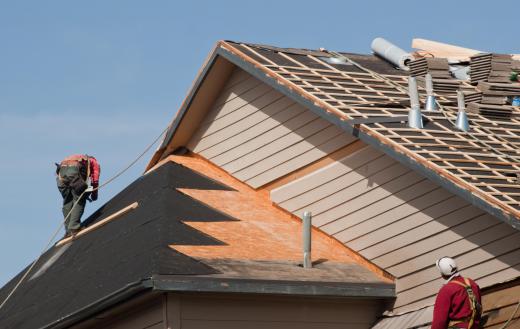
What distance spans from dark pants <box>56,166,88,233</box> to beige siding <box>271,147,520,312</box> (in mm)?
4035

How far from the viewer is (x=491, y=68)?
65.9 ft

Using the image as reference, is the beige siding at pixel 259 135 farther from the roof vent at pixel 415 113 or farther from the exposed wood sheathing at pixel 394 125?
the roof vent at pixel 415 113

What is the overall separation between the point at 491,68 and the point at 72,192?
24.2 feet

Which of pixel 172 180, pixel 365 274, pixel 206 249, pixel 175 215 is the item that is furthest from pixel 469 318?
pixel 172 180

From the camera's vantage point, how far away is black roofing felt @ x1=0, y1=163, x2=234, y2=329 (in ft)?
52.4

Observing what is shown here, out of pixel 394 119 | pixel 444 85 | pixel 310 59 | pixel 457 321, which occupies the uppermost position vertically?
pixel 310 59

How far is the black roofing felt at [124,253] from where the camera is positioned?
15961 millimetres

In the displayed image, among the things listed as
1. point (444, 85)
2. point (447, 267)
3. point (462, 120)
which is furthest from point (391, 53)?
point (447, 267)

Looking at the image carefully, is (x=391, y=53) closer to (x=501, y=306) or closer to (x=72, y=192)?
(x=72, y=192)

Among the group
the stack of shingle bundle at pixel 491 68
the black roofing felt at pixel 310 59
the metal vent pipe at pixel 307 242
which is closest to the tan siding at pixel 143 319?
the metal vent pipe at pixel 307 242

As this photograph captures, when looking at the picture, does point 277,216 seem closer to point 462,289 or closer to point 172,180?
point 172,180

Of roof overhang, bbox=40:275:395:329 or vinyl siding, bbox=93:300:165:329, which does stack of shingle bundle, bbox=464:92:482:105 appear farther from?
vinyl siding, bbox=93:300:165:329

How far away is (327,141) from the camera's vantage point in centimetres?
1844

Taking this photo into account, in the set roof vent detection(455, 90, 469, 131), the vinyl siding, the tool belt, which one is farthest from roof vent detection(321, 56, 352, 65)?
the tool belt
